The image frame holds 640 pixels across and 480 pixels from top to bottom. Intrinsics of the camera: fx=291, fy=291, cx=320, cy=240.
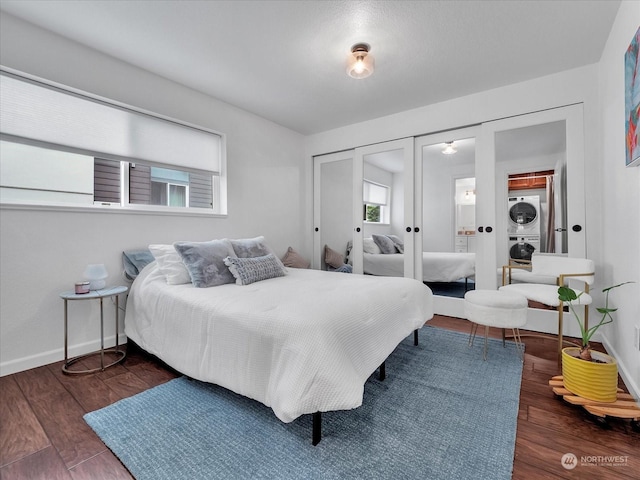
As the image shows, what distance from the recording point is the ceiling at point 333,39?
1964 mm

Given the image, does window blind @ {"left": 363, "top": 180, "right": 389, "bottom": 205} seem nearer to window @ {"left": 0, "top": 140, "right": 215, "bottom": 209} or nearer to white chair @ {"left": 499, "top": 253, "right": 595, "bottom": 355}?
white chair @ {"left": 499, "top": 253, "right": 595, "bottom": 355}

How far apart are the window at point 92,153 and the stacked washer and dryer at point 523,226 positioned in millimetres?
3258

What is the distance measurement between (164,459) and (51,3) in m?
2.81

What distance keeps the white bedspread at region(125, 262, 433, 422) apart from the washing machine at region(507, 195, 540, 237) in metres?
1.43

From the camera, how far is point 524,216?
2959 millimetres

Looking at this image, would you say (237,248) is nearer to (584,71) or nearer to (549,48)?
(549,48)

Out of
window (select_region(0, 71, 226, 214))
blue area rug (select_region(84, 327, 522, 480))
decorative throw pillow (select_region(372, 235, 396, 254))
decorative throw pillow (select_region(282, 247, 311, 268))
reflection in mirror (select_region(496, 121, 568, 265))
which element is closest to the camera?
blue area rug (select_region(84, 327, 522, 480))

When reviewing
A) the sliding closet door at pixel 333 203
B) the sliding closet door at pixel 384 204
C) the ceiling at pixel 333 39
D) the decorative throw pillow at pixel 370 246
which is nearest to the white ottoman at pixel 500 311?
the sliding closet door at pixel 384 204

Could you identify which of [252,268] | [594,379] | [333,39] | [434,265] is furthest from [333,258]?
[594,379]

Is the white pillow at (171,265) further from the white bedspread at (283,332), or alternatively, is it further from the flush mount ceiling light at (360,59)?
the flush mount ceiling light at (360,59)

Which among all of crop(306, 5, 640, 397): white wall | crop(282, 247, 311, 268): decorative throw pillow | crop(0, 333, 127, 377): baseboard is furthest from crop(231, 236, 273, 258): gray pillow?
crop(306, 5, 640, 397): white wall

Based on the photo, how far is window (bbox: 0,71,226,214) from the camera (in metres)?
2.08

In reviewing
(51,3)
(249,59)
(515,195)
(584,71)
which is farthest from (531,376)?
(51,3)

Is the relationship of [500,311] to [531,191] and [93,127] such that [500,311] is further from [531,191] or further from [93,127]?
[93,127]
